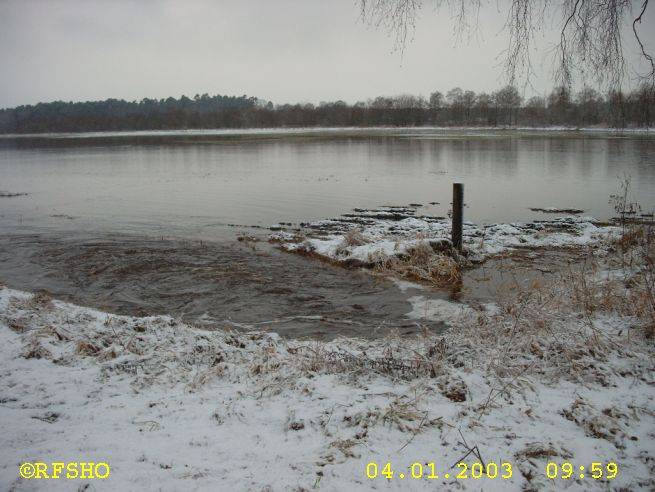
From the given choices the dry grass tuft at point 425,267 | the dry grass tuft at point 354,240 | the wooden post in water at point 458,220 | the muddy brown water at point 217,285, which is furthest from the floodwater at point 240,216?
the wooden post in water at point 458,220

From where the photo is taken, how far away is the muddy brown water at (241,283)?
8.88 m

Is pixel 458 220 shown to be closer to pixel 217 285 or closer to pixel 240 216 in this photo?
pixel 217 285

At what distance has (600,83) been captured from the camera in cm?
620

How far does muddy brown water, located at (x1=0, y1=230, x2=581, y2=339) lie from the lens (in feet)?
29.1

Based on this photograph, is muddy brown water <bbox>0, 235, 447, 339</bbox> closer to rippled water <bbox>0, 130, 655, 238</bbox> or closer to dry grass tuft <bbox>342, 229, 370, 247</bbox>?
dry grass tuft <bbox>342, 229, 370, 247</bbox>

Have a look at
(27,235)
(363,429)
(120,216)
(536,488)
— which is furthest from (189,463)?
(120,216)

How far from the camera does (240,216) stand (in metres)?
19.6

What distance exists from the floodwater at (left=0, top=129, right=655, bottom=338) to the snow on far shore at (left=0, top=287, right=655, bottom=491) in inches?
90.4

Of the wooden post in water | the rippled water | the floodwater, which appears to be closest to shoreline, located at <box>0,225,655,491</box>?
the floodwater

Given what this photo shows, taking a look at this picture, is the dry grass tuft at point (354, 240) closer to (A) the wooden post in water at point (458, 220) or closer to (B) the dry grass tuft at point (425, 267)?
A: (B) the dry grass tuft at point (425, 267)

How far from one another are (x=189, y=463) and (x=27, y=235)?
1579cm

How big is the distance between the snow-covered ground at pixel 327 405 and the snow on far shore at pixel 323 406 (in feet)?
0.06

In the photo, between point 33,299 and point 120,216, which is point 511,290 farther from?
point 120,216

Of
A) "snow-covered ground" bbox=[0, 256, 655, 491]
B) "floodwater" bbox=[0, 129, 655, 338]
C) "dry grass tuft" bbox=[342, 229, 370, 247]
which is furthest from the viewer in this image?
"dry grass tuft" bbox=[342, 229, 370, 247]
